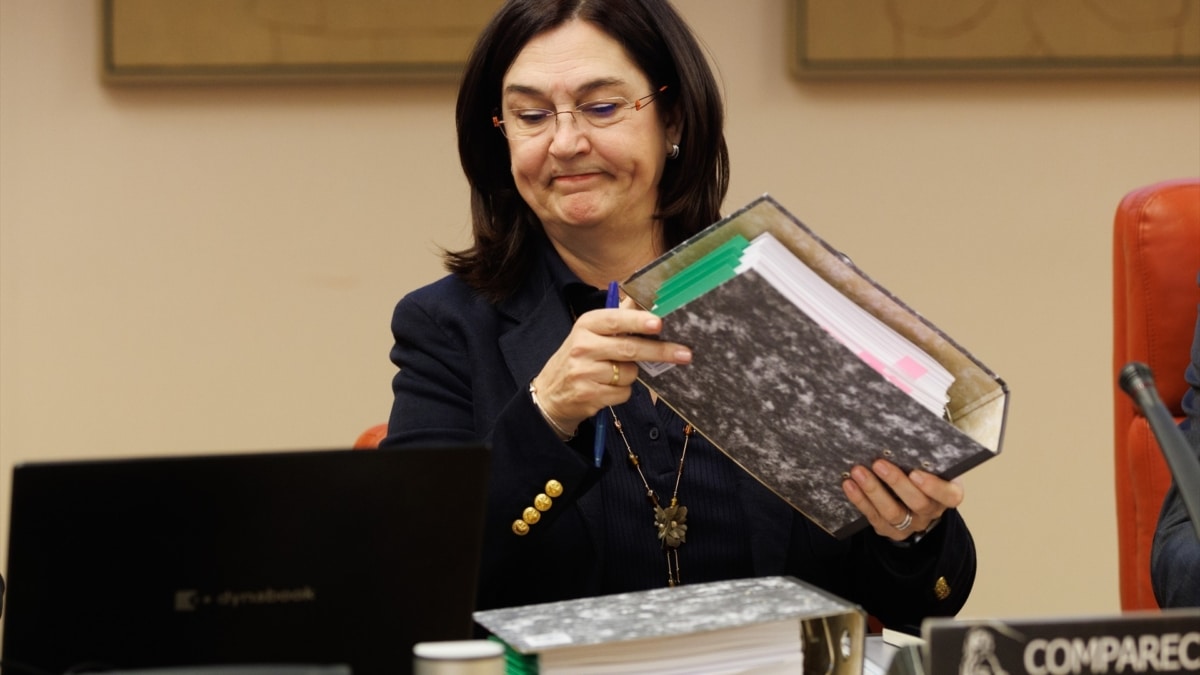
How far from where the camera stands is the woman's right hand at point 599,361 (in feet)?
4.17

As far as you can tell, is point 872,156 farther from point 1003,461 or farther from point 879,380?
point 879,380

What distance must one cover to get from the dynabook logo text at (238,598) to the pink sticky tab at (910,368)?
54cm

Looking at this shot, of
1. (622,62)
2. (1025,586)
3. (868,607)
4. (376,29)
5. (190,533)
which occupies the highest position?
(376,29)

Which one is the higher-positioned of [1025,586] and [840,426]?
[840,426]

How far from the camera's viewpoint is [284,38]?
9.39 ft

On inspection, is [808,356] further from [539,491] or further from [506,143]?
[506,143]

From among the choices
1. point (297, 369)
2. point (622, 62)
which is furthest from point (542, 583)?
point (297, 369)

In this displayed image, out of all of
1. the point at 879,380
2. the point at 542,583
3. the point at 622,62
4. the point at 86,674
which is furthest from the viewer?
the point at 622,62

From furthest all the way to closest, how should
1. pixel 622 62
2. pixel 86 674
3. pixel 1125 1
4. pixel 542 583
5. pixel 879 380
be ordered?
pixel 1125 1
pixel 622 62
pixel 542 583
pixel 879 380
pixel 86 674

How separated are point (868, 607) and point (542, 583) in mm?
386

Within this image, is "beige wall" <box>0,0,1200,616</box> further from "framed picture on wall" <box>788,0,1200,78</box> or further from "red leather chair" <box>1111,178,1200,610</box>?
"red leather chair" <box>1111,178,1200,610</box>

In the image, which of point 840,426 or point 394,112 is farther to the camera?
point 394,112

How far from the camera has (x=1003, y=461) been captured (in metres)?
2.98

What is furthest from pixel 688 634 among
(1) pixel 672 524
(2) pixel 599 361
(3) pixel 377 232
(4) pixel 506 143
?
(3) pixel 377 232
